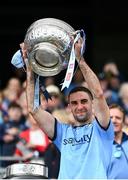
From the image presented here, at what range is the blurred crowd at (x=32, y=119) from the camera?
371 inches

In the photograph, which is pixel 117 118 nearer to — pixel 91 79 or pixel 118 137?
pixel 118 137

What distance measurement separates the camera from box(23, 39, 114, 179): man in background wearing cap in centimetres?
644

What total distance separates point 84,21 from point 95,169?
1065 cm

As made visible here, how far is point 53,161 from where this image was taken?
8.71 meters

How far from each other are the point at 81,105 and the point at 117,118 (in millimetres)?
1239

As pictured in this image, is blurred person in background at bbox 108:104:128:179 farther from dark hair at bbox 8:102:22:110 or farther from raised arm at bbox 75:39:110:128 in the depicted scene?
dark hair at bbox 8:102:22:110

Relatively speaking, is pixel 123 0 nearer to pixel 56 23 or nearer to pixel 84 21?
pixel 84 21

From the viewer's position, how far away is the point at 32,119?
10.0 meters

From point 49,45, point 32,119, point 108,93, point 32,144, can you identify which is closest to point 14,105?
point 32,119

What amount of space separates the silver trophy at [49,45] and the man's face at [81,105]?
1.63ft

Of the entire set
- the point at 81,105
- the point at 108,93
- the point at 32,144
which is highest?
the point at 108,93

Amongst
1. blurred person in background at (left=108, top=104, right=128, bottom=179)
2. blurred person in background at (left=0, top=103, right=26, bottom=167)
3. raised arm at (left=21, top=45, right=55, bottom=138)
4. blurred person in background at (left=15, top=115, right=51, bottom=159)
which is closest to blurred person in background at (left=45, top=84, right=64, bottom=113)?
blurred person in background at (left=0, top=103, right=26, bottom=167)

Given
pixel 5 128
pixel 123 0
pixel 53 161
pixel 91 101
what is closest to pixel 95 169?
pixel 91 101

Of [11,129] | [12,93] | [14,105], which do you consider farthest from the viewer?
[12,93]
